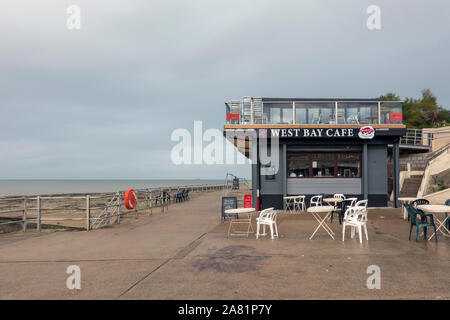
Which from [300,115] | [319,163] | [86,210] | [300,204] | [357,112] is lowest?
[300,204]

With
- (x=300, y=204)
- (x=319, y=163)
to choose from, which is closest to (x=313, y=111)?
(x=319, y=163)

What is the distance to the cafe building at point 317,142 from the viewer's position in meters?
14.4

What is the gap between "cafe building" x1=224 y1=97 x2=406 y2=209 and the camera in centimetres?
1441

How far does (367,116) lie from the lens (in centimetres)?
1474

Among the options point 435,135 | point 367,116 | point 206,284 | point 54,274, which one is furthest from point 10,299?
point 435,135

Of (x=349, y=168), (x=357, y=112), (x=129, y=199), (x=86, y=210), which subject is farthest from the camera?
(x=349, y=168)

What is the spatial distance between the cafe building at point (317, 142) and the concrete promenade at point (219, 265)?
6.02 m

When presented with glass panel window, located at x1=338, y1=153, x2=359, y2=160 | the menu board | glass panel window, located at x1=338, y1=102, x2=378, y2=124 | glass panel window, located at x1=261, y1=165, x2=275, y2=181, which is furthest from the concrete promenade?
glass panel window, located at x1=338, y1=102, x2=378, y2=124

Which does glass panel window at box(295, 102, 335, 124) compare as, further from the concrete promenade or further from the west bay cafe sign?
the concrete promenade

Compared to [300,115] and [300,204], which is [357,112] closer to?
[300,115]

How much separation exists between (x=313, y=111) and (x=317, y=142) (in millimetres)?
1583

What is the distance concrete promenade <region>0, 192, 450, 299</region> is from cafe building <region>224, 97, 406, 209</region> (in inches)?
237

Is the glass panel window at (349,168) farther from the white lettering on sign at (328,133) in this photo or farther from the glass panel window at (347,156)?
the white lettering on sign at (328,133)

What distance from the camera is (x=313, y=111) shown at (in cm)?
1470
